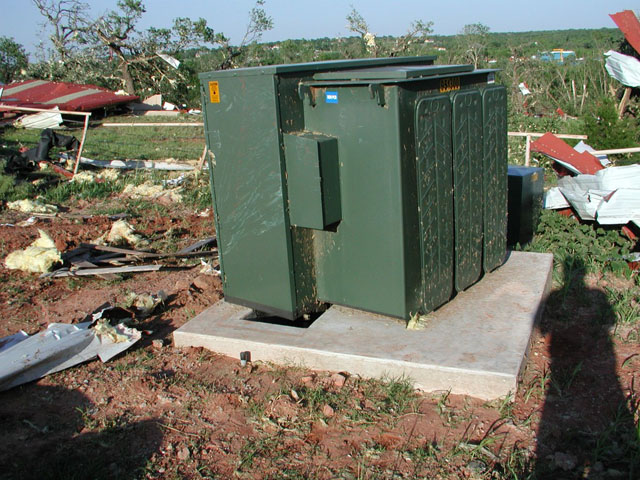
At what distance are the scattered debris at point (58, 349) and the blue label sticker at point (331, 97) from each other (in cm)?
205

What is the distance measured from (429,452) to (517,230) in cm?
338

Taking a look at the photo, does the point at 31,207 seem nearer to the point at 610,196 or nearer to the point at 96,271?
the point at 96,271

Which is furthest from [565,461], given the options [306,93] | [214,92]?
[214,92]

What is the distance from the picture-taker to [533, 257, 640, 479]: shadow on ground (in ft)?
9.15

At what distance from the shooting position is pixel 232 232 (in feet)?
12.9

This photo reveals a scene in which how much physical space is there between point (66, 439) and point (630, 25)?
12903 millimetres

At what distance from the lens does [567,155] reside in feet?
22.3

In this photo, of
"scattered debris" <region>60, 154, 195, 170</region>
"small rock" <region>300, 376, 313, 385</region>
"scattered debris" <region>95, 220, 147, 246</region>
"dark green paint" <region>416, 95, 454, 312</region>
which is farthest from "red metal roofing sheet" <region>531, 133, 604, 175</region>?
"scattered debris" <region>60, 154, 195, 170</region>

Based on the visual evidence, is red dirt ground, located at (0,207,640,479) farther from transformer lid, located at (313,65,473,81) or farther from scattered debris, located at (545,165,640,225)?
transformer lid, located at (313,65,473,81)

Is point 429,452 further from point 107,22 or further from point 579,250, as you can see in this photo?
point 107,22

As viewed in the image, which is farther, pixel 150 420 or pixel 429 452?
pixel 150 420

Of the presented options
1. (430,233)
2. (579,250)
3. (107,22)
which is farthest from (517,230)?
(107,22)

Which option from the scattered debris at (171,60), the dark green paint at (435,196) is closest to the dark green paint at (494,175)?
the dark green paint at (435,196)

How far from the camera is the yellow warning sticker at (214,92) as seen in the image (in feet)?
12.2
